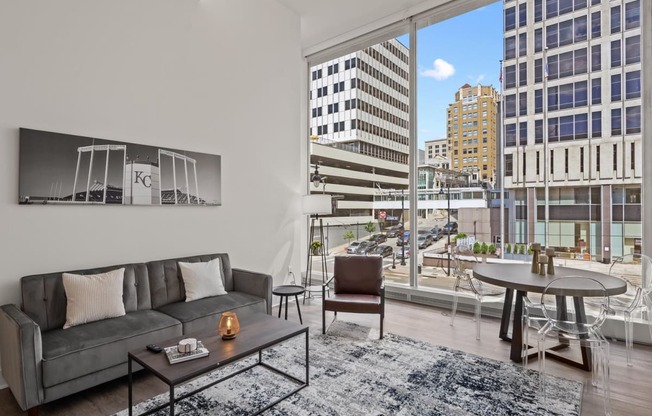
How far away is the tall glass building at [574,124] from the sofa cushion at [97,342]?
4101 millimetres

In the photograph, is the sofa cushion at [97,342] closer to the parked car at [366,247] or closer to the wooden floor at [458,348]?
the wooden floor at [458,348]

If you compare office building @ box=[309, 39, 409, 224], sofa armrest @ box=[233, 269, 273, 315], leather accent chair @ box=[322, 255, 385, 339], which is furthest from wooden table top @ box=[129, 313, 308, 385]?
office building @ box=[309, 39, 409, 224]

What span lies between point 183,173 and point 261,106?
60.6 inches

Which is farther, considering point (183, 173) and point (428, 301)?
point (428, 301)

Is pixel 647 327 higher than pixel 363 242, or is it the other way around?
pixel 363 242

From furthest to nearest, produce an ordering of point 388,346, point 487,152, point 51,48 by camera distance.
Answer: point 487,152
point 388,346
point 51,48

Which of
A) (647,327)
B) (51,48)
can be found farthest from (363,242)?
(51,48)

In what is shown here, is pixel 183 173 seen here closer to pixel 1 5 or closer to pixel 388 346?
pixel 1 5

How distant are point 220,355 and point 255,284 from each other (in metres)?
1.69

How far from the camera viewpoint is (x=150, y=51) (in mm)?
3715

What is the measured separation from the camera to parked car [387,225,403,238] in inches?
215

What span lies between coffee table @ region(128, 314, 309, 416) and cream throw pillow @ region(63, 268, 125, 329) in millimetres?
712

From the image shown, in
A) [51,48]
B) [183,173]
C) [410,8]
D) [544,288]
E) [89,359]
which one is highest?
[410,8]

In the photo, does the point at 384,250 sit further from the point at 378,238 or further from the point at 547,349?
the point at 547,349
